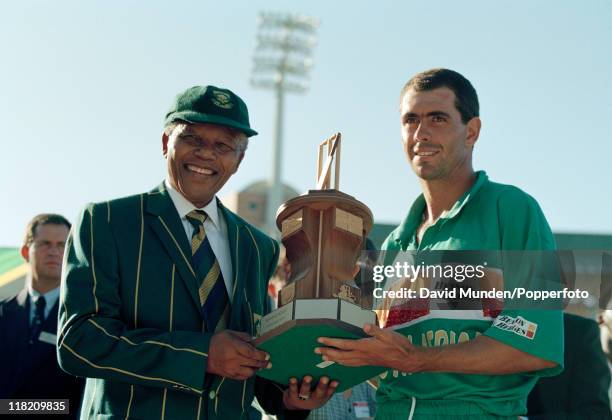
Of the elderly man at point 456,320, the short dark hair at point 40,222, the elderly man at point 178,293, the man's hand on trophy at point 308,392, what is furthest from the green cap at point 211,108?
the short dark hair at point 40,222

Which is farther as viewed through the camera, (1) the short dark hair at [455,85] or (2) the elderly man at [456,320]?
(1) the short dark hair at [455,85]

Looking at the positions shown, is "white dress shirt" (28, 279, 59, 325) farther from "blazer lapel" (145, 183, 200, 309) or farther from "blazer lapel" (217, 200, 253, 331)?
"blazer lapel" (145, 183, 200, 309)

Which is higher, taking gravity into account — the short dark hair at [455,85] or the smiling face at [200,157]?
the short dark hair at [455,85]

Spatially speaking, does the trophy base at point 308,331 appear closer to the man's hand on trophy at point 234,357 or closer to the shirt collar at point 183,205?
the man's hand on trophy at point 234,357

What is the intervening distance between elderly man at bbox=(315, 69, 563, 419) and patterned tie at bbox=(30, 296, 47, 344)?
10.6 ft

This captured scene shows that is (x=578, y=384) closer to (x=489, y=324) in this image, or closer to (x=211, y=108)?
(x=489, y=324)

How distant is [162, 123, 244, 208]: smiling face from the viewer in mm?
3844

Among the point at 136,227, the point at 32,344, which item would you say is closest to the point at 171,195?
the point at 136,227

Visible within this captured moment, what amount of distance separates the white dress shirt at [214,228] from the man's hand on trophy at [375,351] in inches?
30.9

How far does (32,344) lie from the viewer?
238 inches

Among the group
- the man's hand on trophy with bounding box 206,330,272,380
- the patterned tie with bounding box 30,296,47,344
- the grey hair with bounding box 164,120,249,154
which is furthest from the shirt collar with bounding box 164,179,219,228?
the patterned tie with bounding box 30,296,47,344

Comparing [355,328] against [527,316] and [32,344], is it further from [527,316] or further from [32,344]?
[32,344]

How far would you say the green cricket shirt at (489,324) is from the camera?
333 cm

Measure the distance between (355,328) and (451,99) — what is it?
117 cm
